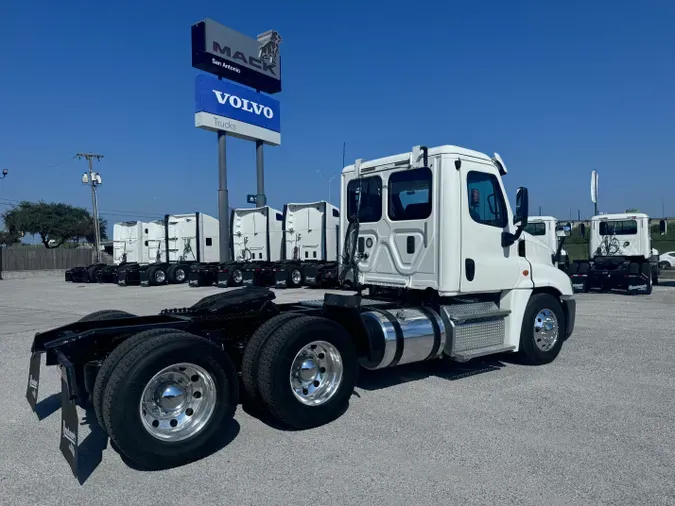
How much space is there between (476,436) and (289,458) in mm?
1615

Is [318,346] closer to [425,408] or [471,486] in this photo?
[425,408]

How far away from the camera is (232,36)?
2792 cm

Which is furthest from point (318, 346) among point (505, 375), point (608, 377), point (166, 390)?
point (608, 377)

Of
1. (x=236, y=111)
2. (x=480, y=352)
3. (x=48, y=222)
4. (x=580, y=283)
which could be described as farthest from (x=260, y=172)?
(x=48, y=222)

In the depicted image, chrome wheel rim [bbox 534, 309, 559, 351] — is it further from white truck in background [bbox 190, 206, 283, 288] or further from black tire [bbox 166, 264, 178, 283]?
black tire [bbox 166, 264, 178, 283]

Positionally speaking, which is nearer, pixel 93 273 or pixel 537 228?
pixel 537 228

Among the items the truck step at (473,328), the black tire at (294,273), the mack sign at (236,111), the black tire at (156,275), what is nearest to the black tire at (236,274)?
the black tire at (294,273)

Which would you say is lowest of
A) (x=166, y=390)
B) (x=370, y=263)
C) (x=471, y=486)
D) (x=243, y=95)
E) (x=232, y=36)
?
(x=471, y=486)

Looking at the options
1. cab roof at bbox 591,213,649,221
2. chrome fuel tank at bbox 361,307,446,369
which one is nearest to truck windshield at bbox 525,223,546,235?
cab roof at bbox 591,213,649,221

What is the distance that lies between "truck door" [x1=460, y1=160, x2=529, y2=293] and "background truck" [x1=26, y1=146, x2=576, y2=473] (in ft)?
0.06

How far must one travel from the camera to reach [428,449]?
14.0 feet

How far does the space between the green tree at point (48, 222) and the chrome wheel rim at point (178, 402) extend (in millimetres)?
66355

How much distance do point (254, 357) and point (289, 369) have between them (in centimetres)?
33

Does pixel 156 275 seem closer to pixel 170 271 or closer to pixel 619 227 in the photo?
pixel 170 271
